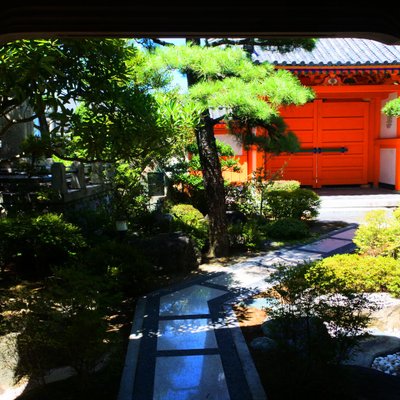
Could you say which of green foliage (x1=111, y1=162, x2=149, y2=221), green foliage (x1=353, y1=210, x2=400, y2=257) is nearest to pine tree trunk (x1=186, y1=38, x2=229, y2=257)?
green foliage (x1=111, y1=162, x2=149, y2=221)

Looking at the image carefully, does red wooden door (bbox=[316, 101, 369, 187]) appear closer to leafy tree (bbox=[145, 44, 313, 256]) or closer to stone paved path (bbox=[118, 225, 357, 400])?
leafy tree (bbox=[145, 44, 313, 256])

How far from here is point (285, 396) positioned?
316 centimetres

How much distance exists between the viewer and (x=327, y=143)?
14664mm

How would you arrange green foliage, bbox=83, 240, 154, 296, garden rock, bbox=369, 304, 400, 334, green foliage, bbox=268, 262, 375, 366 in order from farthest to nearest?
green foliage, bbox=83, 240, 154, 296, garden rock, bbox=369, 304, 400, 334, green foliage, bbox=268, 262, 375, 366

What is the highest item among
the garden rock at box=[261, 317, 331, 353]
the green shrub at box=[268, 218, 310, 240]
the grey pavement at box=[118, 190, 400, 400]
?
the garden rock at box=[261, 317, 331, 353]

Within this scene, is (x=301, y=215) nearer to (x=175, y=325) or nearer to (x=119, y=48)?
(x=175, y=325)

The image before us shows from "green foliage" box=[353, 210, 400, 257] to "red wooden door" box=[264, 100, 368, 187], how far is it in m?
7.56

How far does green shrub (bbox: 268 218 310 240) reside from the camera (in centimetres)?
905

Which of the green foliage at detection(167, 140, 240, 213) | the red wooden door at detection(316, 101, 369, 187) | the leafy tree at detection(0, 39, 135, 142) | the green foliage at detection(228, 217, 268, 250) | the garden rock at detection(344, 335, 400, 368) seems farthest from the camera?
the red wooden door at detection(316, 101, 369, 187)

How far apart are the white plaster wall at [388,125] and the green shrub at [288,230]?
6.61 metres

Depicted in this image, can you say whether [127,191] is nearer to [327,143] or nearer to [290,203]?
[290,203]

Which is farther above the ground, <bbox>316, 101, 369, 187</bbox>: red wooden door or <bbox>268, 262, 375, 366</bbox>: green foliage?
<bbox>316, 101, 369, 187</bbox>: red wooden door

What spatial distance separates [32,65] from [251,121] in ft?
16.8
